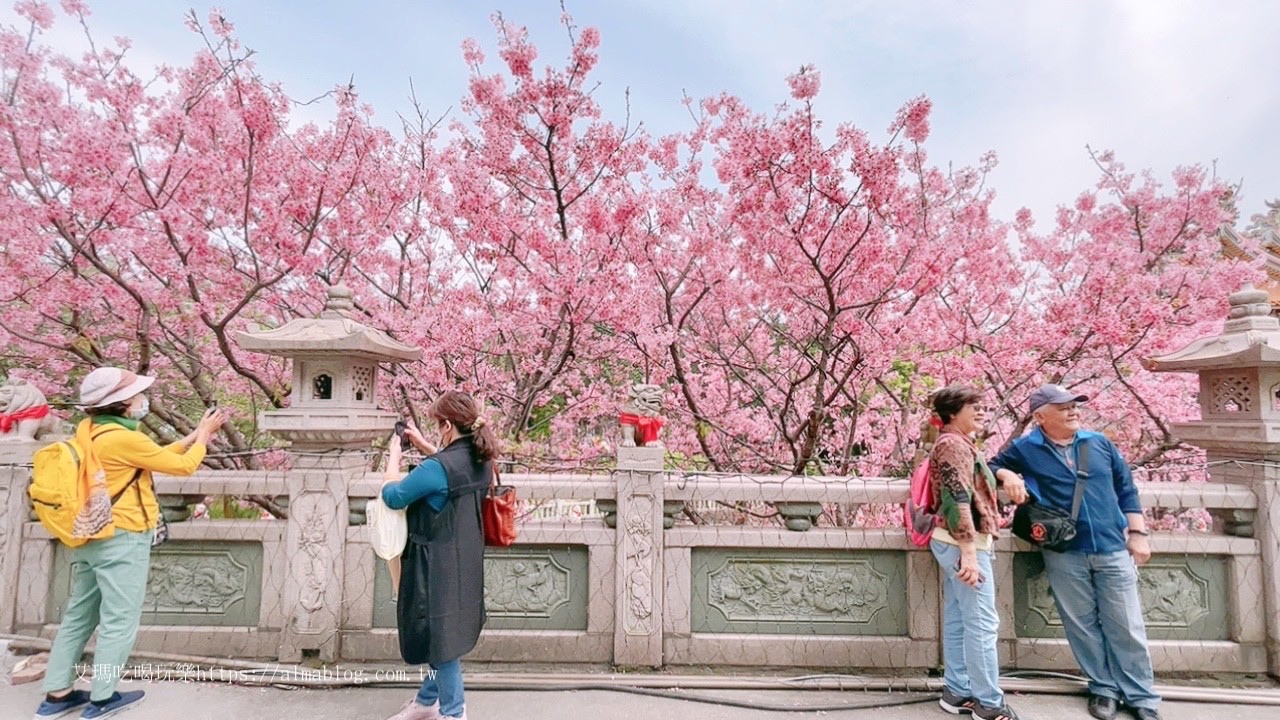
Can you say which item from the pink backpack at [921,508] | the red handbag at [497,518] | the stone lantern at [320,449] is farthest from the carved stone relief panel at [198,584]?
the pink backpack at [921,508]

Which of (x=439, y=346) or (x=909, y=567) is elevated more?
(x=439, y=346)

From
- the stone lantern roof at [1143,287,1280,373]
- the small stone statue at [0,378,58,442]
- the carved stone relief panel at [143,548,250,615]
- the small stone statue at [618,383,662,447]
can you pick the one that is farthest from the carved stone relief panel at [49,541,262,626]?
the stone lantern roof at [1143,287,1280,373]

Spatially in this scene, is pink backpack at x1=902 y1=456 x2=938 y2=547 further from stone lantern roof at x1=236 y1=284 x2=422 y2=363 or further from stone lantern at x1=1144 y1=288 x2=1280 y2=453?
stone lantern roof at x1=236 y1=284 x2=422 y2=363

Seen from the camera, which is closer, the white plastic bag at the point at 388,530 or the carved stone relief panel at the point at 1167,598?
the white plastic bag at the point at 388,530

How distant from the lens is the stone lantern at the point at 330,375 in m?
3.60

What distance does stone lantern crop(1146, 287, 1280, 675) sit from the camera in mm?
3523

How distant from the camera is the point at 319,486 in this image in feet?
12.2

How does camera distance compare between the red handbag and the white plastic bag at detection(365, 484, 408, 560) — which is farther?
the red handbag

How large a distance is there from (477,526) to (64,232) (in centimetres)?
514

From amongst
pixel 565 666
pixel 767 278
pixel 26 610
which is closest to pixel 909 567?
pixel 565 666

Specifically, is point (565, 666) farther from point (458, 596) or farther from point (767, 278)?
point (767, 278)

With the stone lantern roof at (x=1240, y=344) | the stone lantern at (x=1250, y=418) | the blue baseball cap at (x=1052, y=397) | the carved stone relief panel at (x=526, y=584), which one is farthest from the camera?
the carved stone relief panel at (x=526, y=584)

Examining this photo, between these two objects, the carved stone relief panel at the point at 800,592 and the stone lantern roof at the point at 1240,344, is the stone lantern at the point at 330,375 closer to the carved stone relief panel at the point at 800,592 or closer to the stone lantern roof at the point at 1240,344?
the carved stone relief panel at the point at 800,592

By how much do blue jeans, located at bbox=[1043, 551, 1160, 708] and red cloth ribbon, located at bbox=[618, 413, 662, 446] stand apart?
260 cm
